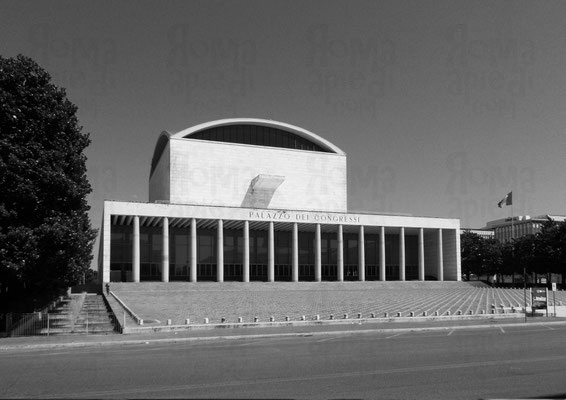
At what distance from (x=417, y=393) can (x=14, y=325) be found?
24026 mm

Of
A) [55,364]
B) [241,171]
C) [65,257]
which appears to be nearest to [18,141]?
[65,257]

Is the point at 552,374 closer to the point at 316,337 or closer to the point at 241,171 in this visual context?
the point at 316,337

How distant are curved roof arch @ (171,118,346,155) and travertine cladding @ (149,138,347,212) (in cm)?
129

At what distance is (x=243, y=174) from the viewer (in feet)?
268

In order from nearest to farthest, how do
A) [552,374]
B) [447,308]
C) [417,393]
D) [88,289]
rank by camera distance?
[417,393] → [552,374] → [447,308] → [88,289]

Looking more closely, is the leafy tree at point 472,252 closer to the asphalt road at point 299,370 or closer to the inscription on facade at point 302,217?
the inscription on facade at point 302,217

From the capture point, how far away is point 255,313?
130ft

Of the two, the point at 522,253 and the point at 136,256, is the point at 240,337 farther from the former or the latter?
the point at 522,253

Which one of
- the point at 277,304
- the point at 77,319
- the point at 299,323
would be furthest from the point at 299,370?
the point at 277,304

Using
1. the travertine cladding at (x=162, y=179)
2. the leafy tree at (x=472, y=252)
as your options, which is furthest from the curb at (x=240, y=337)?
the leafy tree at (x=472, y=252)

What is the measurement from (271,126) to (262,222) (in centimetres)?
1988

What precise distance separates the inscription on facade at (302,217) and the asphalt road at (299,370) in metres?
46.6

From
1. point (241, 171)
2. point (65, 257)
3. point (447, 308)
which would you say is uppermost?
point (241, 171)

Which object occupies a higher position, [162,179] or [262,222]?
[162,179]
